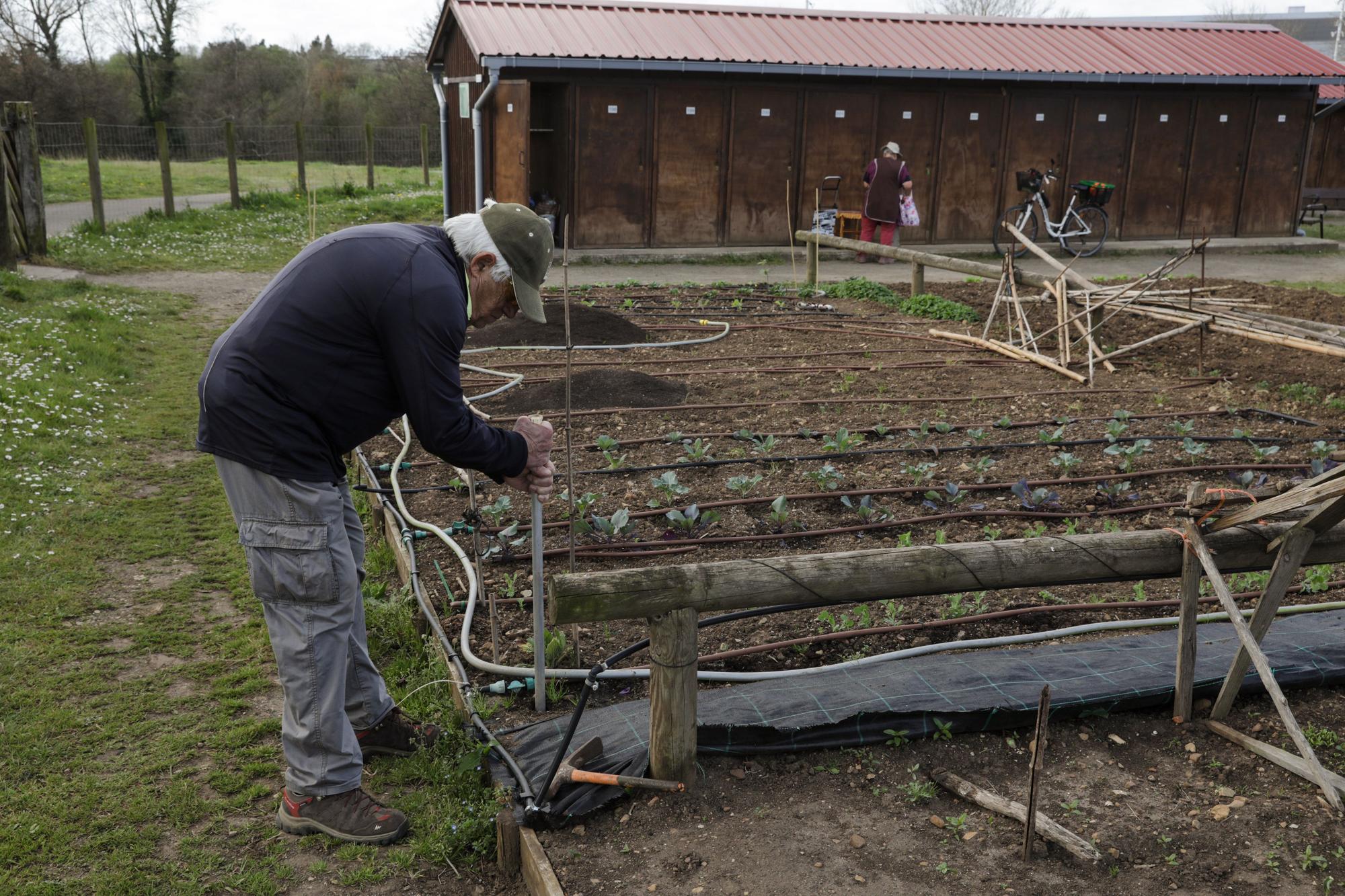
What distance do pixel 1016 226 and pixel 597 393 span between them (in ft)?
36.7

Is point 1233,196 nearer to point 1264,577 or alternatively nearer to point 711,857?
point 1264,577

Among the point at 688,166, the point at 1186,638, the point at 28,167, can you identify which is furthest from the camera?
the point at 688,166

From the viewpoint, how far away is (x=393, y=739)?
369 centimetres

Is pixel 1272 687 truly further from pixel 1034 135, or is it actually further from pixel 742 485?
pixel 1034 135

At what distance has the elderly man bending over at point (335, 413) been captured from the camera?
9.52 feet

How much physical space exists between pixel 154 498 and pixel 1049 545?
496 cm

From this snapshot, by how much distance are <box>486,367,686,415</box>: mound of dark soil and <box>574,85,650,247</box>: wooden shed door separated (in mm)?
8456

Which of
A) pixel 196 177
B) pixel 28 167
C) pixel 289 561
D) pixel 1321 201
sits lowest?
pixel 289 561

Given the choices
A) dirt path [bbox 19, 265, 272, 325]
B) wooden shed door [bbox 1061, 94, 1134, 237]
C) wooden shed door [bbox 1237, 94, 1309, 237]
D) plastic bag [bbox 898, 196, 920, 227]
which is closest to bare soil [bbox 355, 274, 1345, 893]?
dirt path [bbox 19, 265, 272, 325]

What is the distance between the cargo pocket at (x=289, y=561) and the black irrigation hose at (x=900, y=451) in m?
2.79

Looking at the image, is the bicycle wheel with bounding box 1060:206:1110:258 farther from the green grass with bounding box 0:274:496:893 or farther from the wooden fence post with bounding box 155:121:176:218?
the green grass with bounding box 0:274:496:893

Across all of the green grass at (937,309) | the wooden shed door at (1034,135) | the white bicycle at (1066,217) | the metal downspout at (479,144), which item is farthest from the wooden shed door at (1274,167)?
the metal downspout at (479,144)

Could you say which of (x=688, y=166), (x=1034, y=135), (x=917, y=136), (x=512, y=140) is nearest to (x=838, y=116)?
(x=917, y=136)

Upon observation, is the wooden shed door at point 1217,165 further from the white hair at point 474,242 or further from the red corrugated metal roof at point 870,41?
the white hair at point 474,242
